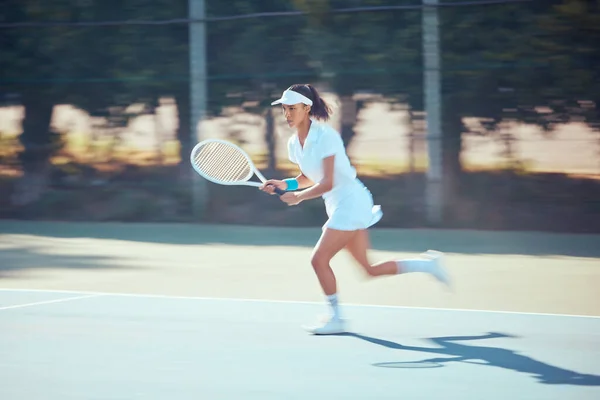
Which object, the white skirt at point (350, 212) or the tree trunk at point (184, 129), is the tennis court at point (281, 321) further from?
the tree trunk at point (184, 129)

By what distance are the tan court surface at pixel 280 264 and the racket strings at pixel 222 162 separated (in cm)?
126

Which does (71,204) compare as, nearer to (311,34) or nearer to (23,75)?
(23,75)

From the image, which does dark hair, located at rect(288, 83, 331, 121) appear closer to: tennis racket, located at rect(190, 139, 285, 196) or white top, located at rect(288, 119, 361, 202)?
white top, located at rect(288, 119, 361, 202)

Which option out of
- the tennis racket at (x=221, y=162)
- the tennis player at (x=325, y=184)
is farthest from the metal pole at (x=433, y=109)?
the tennis player at (x=325, y=184)

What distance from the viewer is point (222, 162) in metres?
7.38

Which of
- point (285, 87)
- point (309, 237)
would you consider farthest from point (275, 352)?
point (285, 87)

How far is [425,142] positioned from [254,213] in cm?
205

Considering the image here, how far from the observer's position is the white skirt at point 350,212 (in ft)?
22.5

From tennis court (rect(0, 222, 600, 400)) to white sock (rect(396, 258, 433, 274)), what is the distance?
34cm

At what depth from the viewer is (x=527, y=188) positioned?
461 inches

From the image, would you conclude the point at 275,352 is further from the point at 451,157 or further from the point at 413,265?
the point at 451,157

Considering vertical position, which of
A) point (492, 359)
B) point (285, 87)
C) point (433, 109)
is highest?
point (285, 87)

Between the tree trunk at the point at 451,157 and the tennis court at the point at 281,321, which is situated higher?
the tree trunk at the point at 451,157

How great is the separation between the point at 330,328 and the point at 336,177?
892 mm
